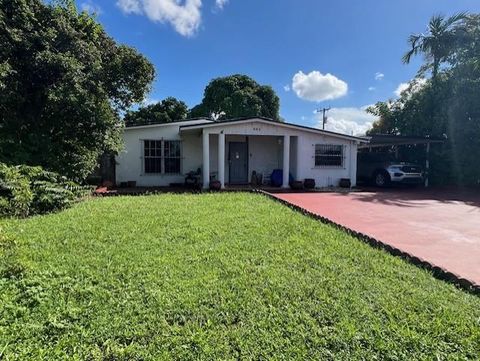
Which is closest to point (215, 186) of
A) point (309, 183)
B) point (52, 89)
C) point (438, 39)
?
point (309, 183)

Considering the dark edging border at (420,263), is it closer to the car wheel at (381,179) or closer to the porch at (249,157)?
the porch at (249,157)

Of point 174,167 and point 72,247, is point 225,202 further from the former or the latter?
point 174,167

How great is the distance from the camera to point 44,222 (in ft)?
20.8

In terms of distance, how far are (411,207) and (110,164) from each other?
12.0 m

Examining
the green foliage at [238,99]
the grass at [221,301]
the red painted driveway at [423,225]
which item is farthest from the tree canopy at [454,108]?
the green foliage at [238,99]

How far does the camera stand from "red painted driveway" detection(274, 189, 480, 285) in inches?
180

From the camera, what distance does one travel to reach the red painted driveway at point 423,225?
4.58 meters

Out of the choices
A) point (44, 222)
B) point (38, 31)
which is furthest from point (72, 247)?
point (38, 31)

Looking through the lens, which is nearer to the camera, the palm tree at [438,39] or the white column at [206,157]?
the white column at [206,157]

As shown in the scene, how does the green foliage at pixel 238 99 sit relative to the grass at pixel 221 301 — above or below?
above

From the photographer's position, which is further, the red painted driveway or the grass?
the red painted driveway

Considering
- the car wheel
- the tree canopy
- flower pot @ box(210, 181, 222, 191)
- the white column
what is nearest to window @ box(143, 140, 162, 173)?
the white column

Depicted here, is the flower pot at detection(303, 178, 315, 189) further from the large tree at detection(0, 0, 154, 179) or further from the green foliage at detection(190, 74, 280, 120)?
the green foliage at detection(190, 74, 280, 120)

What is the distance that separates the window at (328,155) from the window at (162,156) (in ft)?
21.1
